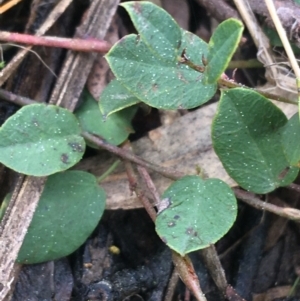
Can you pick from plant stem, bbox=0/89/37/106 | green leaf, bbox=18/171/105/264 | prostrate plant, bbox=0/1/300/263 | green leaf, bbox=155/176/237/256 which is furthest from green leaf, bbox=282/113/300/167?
plant stem, bbox=0/89/37/106

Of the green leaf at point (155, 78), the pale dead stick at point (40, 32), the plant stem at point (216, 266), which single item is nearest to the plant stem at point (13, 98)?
the pale dead stick at point (40, 32)

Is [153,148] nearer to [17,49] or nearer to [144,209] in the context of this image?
[144,209]

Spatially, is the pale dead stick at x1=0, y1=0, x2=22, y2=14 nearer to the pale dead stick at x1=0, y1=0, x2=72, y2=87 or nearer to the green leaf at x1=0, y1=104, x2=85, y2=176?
the pale dead stick at x1=0, y1=0, x2=72, y2=87

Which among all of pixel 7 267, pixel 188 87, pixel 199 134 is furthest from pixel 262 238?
pixel 7 267

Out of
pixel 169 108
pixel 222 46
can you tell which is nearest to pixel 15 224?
pixel 169 108

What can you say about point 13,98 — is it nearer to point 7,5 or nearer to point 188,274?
point 7,5
